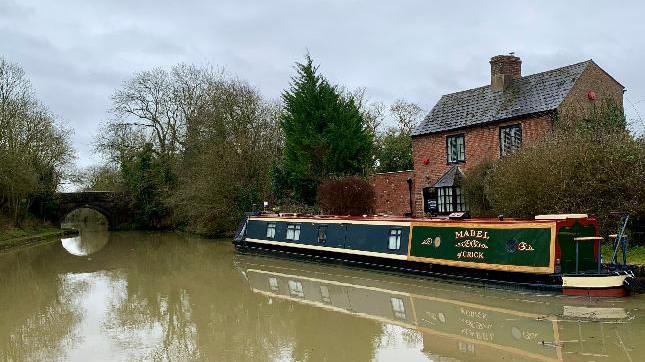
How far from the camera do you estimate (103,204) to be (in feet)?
118

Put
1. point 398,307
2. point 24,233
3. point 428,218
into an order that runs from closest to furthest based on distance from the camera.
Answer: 1. point 398,307
2. point 428,218
3. point 24,233

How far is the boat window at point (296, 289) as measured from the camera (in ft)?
36.6

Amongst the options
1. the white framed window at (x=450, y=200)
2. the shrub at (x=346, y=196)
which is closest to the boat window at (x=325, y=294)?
the white framed window at (x=450, y=200)

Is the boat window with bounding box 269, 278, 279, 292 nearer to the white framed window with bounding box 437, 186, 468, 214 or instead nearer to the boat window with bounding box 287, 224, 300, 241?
the boat window with bounding box 287, 224, 300, 241

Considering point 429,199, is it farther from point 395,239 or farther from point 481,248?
point 481,248

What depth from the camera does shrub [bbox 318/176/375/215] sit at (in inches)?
755

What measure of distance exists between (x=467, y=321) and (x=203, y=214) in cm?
1758

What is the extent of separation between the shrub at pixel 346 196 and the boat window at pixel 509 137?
4847 millimetres

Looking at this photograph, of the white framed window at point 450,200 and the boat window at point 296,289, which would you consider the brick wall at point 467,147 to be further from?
the boat window at point 296,289

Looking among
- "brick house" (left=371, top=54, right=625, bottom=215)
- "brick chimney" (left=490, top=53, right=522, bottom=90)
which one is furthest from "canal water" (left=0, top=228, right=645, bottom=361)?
"brick chimney" (left=490, top=53, right=522, bottom=90)

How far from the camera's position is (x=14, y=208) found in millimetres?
27047

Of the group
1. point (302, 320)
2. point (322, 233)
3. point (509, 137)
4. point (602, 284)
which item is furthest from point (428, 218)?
point (509, 137)

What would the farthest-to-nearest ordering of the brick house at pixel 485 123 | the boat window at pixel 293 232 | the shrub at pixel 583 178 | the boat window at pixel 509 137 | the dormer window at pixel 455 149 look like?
the dormer window at pixel 455 149 < the boat window at pixel 509 137 < the brick house at pixel 485 123 < the boat window at pixel 293 232 < the shrub at pixel 583 178

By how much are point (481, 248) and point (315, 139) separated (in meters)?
11.2
